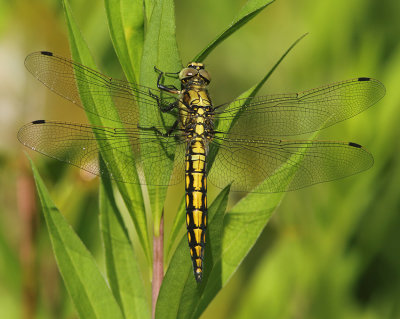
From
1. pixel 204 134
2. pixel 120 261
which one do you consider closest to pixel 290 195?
pixel 204 134

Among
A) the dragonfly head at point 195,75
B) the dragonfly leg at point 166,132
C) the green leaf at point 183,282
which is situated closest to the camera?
the green leaf at point 183,282

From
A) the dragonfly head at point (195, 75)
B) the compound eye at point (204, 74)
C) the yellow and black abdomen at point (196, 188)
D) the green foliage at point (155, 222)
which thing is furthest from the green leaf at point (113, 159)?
the compound eye at point (204, 74)

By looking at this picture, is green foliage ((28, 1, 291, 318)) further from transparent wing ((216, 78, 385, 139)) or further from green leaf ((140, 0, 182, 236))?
transparent wing ((216, 78, 385, 139))

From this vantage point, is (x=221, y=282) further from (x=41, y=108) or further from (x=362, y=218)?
(x=362, y=218)

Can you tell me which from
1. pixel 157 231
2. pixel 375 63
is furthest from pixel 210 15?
pixel 157 231

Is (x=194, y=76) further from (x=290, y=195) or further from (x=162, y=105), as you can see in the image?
(x=290, y=195)

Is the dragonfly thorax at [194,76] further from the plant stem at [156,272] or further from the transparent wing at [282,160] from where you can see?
the plant stem at [156,272]

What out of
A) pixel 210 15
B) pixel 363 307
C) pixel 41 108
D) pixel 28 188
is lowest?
pixel 363 307
